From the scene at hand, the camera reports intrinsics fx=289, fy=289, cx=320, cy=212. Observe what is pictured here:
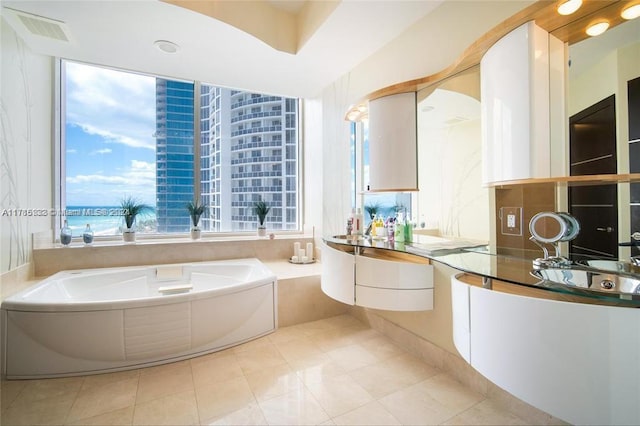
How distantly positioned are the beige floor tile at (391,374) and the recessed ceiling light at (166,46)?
2997 millimetres

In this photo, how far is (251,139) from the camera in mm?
3811

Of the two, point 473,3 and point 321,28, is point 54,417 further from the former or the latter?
point 473,3

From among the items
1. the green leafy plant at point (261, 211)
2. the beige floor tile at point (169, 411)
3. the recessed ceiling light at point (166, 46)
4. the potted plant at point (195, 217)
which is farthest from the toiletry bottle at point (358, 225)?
the recessed ceiling light at point (166, 46)

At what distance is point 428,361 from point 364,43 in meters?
2.54

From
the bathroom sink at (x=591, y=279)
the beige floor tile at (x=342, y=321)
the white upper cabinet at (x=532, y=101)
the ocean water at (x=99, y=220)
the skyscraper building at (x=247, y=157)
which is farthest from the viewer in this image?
the skyscraper building at (x=247, y=157)

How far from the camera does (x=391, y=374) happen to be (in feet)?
6.31

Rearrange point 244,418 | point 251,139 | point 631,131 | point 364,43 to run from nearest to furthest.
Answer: point 631,131 < point 244,418 < point 364,43 < point 251,139

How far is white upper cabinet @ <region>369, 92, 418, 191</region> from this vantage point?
2.04 metres

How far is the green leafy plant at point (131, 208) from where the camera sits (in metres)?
3.02

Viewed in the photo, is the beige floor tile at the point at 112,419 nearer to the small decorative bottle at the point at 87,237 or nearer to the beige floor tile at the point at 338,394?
the beige floor tile at the point at 338,394

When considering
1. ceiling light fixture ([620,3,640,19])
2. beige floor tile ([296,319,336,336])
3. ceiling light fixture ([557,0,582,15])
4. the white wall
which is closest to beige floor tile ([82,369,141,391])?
the white wall

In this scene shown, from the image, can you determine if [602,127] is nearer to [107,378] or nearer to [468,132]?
[468,132]

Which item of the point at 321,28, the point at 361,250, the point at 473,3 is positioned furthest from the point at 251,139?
the point at 473,3

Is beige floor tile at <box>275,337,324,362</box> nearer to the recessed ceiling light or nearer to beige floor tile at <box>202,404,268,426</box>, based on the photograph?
beige floor tile at <box>202,404,268,426</box>
